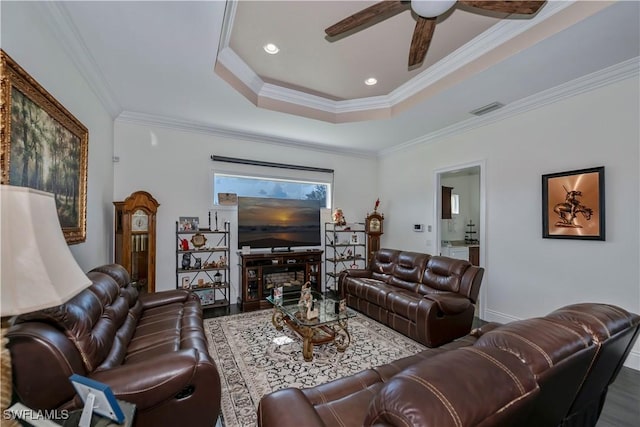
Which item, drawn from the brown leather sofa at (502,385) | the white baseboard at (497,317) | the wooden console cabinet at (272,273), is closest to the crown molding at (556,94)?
the white baseboard at (497,317)

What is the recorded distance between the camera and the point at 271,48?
2.83 meters

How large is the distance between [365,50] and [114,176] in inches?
148

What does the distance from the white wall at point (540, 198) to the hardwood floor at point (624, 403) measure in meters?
0.30

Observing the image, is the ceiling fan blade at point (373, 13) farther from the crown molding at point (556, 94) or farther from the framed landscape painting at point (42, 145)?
the crown molding at point (556, 94)

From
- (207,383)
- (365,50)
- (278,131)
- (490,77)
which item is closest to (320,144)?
(278,131)

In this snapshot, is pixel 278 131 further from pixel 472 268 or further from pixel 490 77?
pixel 472 268

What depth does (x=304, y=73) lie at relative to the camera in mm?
3322

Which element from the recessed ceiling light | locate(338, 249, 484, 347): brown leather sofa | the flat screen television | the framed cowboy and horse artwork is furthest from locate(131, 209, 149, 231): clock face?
the framed cowboy and horse artwork

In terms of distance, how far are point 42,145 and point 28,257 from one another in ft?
5.02

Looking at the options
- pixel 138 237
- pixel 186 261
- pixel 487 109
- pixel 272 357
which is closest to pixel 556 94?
pixel 487 109

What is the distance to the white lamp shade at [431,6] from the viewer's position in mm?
1852

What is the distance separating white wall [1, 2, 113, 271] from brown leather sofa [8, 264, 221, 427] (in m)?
1.09

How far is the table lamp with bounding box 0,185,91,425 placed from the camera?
2.94ft

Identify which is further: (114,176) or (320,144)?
(320,144)
